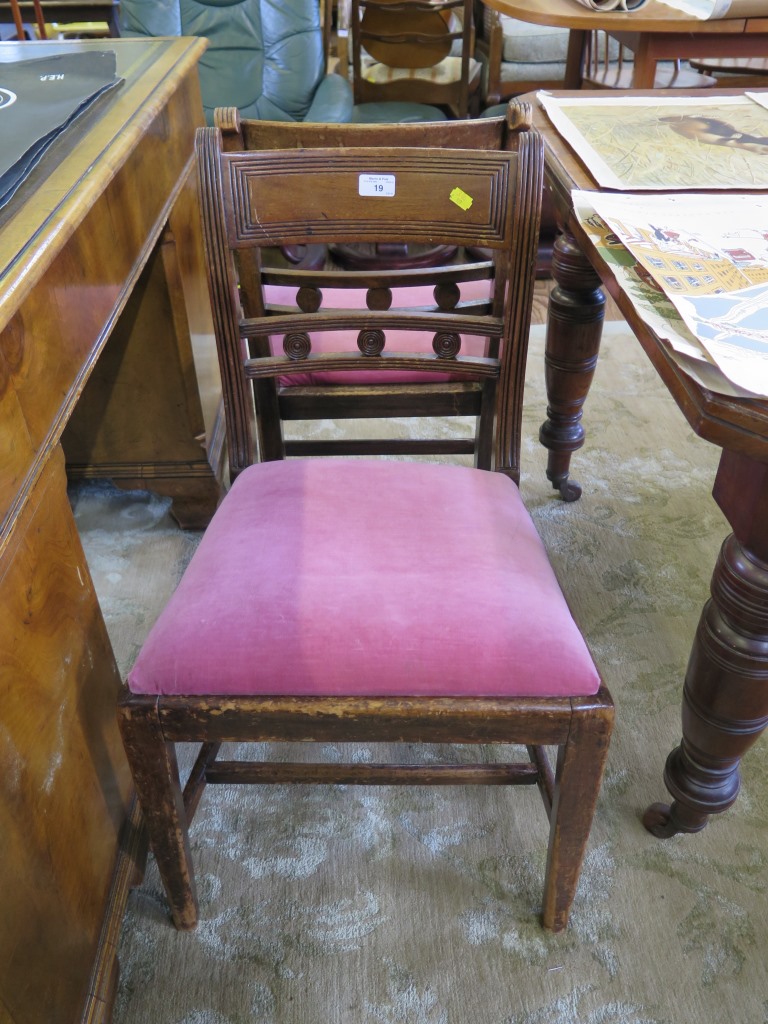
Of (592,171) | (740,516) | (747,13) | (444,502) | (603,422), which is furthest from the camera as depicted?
(603,422)

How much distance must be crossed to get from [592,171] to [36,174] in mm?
690

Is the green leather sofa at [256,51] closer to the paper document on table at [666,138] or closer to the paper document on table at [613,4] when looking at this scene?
the paper document on table at [613,4]

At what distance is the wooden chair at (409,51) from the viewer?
331 cm

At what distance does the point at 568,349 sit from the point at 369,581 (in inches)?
36.0

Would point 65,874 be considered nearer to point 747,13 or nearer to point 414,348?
point 414,348

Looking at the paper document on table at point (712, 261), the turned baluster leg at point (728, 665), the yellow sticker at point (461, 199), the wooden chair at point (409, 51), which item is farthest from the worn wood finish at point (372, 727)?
the wooden chair at point (409, 51)

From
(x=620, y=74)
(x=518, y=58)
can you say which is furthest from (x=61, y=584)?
(x=518, y=58)

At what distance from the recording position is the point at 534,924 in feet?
3.54

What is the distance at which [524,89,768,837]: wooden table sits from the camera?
69cm

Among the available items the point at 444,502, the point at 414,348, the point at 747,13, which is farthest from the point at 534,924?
the point at 747,13

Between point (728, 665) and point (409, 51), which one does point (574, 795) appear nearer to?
point (728, 665)

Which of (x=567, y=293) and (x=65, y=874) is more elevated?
(x=567, y=293)

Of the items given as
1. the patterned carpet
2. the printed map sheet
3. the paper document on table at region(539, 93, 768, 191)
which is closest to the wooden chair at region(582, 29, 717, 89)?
the printed map sheet

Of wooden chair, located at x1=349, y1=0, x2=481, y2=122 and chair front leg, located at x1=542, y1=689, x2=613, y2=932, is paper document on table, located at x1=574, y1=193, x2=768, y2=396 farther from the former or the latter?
wooden chair, located at x1=349, y1=0, x2=481, y2=122
